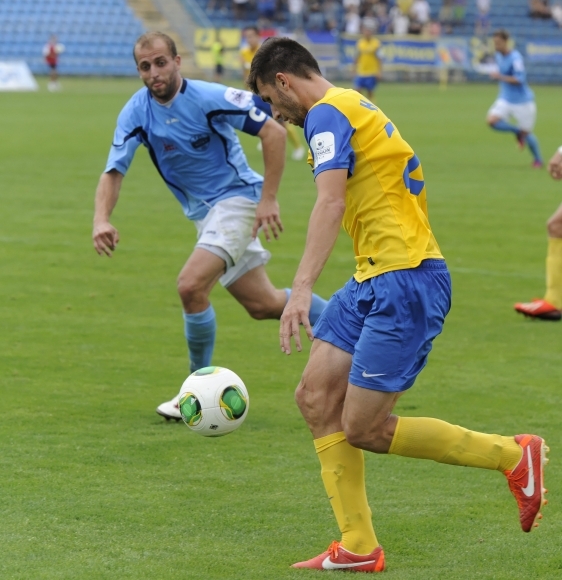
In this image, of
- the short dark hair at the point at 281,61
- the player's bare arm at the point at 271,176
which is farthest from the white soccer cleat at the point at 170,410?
the short dark hair at the point at 281,61

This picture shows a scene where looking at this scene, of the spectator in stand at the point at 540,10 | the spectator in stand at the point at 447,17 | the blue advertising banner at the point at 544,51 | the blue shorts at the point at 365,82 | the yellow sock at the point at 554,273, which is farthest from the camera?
the spectator in stand at the point at 540,10

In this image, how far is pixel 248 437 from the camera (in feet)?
19.5

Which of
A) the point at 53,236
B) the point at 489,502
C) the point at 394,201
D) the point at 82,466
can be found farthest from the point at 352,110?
the point at 53,236

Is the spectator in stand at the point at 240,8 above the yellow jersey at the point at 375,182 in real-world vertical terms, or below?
below

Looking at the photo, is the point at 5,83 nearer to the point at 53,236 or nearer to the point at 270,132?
the point at 53,236

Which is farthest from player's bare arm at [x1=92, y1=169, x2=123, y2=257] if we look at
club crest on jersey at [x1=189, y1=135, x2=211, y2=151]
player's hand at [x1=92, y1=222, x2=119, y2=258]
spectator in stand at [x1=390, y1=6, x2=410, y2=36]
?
spectator in stand at [x1=390, y1=6, x2=410, y2=36]

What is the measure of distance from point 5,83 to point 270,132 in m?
31.4

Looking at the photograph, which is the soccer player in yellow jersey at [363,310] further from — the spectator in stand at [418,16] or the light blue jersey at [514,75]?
the spectator in stand at [418,16]

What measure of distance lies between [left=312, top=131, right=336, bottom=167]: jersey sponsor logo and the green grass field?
60.6 inches

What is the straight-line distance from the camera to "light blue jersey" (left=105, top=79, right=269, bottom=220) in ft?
20.8

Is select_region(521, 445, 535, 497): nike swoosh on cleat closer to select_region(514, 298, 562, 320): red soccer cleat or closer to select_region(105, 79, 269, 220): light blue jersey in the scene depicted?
select_region(105, 79, 269, 220): light blue jersey

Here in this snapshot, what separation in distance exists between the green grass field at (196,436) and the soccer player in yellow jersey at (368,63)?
1385 cm

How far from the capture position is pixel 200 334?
20.9 ft

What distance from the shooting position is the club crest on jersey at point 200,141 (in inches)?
254
